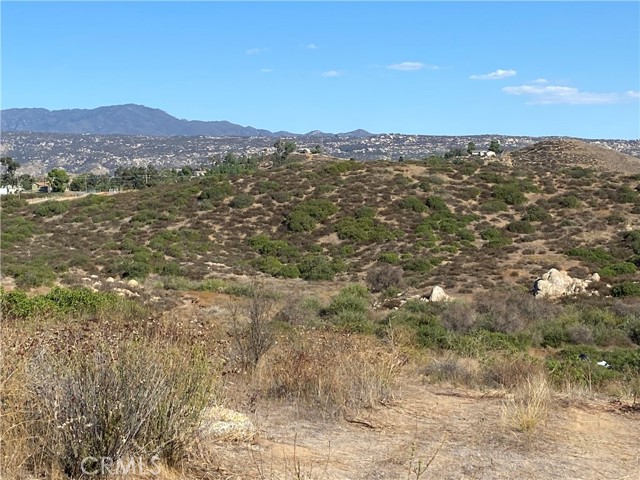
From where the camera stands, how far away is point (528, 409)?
5953 millimetres

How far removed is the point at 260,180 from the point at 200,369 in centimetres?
4312

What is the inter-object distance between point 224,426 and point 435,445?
72.3 inches

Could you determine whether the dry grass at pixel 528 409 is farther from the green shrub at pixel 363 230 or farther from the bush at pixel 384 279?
the green shrub at pixel 363 230

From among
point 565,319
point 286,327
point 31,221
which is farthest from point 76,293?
point 31,221

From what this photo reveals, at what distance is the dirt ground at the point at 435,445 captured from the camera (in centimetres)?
484

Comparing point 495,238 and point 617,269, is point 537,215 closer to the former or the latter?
point 495,238

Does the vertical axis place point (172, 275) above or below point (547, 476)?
below

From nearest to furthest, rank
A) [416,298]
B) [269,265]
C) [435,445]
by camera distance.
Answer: [435,445] → [416,298] → [269,265]

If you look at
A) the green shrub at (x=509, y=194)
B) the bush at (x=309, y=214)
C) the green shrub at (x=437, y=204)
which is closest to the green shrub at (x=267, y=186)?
the bush at (x=309, y=214)

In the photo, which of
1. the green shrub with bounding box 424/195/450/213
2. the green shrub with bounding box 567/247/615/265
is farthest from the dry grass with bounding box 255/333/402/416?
the green shrub with bounding box 424/195/450/213

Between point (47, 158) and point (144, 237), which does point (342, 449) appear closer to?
point (144, 237)

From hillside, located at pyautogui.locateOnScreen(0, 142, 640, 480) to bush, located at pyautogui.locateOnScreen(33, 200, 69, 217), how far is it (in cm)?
17

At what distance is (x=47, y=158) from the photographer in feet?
598

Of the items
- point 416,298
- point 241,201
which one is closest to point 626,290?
point 416,298
